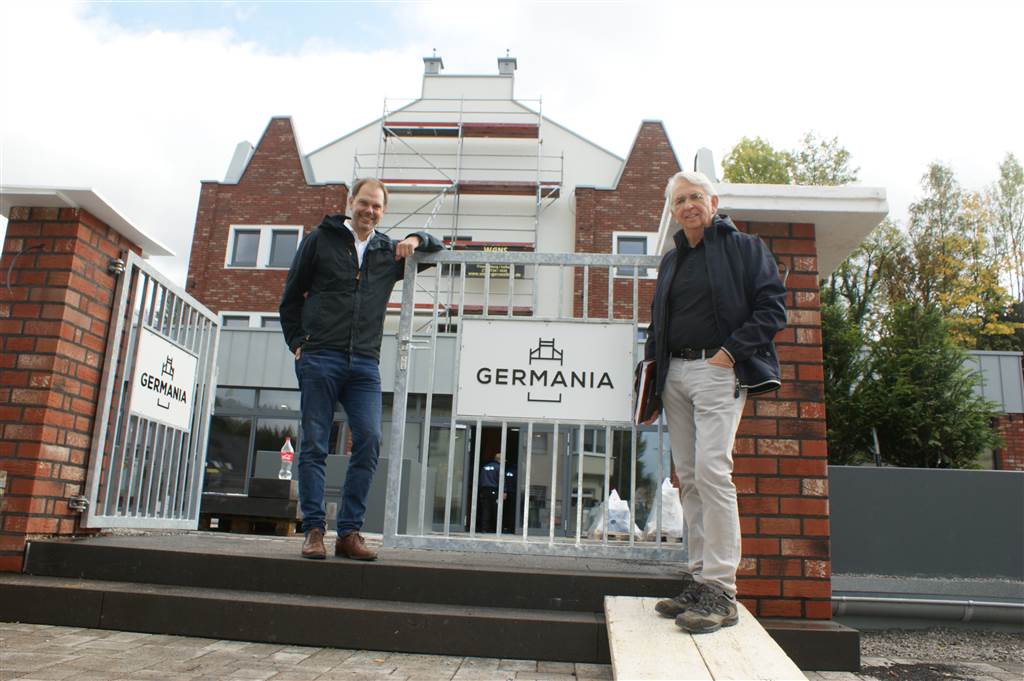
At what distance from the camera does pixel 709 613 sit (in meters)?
2.67

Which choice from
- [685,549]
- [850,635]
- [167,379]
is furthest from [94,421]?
[850,635]

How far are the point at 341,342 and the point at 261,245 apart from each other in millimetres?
17552

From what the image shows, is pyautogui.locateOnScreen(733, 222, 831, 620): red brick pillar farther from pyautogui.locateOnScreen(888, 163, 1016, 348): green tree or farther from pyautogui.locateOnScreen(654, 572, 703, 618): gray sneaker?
pyautogui.locateOnScreen(888, 163, 1016, 348): green tree

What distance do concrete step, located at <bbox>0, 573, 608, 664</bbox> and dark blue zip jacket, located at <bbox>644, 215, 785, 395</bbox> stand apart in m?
1.09

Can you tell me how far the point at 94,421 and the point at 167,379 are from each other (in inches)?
34.6

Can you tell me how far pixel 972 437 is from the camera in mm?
8961

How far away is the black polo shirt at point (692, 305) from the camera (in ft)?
10.0

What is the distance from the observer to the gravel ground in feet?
13.8

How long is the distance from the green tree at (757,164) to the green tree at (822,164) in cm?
40

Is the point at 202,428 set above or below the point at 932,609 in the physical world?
above

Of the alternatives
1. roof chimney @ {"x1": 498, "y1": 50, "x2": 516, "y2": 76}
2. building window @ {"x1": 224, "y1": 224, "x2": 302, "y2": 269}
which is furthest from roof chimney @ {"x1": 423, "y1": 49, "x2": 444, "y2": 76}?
Answer: building window @ {"x1": 224, "y1": 224, "x2": 302, "y2": 269}

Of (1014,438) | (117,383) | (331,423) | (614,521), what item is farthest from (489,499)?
(1014,438)

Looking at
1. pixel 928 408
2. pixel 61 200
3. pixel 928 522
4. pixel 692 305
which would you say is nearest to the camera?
pixel 692 305

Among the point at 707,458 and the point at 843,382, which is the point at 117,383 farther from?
the point at 843,382
